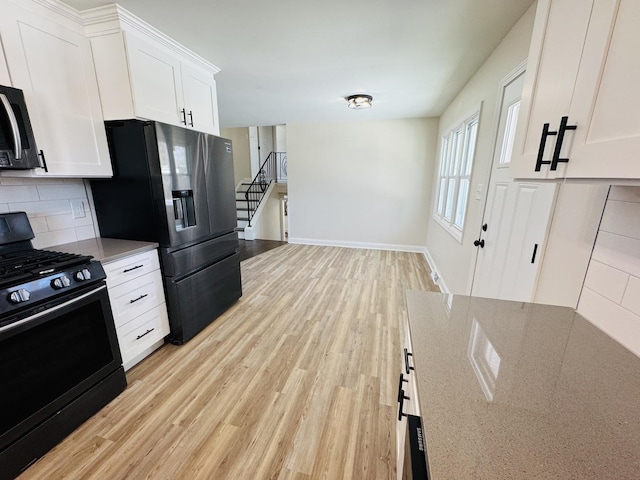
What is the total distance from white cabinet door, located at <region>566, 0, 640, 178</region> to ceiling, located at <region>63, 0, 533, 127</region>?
1.30 m

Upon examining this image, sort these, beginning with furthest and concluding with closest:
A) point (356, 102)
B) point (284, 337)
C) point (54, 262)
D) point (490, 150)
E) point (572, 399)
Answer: point (356, 102) → point (284, 337) → point (490, 150) → point (54, 262) → point (572, 399)

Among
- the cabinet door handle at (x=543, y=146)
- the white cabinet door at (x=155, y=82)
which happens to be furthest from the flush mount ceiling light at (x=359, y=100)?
the cabinet door handle at (x=543, y=146)

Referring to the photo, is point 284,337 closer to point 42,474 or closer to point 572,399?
point 42,474

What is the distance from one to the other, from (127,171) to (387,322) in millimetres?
2669

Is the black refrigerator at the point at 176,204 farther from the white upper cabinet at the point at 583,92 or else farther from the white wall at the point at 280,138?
the white wall at the point at 280,138

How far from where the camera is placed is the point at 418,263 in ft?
14.9

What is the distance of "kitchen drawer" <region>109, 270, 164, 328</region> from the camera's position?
1.77m

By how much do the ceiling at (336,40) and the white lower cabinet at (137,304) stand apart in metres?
1.69

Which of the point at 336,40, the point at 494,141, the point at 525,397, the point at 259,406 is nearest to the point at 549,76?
the point at 525,397

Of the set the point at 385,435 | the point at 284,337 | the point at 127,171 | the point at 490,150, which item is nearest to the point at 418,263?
the point at 490,150

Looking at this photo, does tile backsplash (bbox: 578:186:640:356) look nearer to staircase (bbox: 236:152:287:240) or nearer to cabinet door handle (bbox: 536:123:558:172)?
cabinet door handle (bbox: 536:123:558:172)

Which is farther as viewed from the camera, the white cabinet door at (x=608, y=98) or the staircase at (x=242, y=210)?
the staircase at (x=242, y=210)

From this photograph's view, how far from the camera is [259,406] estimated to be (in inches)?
65.4

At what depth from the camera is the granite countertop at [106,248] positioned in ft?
5.63
